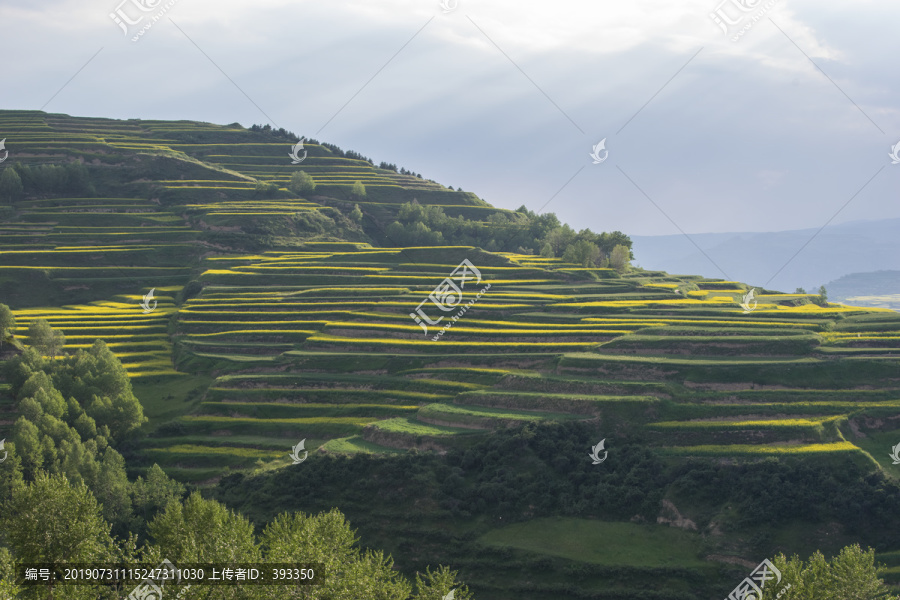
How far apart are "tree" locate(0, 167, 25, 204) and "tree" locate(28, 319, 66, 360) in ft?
190

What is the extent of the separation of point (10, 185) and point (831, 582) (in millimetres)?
125487

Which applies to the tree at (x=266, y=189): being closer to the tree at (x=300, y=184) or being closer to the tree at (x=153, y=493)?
the tree at (x=300, y=184)

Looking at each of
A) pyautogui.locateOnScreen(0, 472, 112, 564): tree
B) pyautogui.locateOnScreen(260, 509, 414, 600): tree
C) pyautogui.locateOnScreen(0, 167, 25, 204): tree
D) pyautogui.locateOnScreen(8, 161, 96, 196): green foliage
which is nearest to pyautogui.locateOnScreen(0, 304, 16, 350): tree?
pyautogui.locateOnScreen(0, 472, 112, 564): tree

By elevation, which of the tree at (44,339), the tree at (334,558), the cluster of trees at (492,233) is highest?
the cluster of trees at (492,233)

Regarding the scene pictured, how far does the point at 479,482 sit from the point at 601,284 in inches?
1617

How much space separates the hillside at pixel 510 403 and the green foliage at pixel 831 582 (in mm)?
8205

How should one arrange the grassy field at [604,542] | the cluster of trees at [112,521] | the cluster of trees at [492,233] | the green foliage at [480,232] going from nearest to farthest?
→ the cluster of trees at [112,521] → the grassy field at [604,542] → the cluster of trees at [492,233] → the green foliage at [480,232]

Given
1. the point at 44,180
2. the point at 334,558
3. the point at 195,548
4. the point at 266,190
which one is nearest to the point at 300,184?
the point at 266,190

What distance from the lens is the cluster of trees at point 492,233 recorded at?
115 metres

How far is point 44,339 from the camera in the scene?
71.8 meters

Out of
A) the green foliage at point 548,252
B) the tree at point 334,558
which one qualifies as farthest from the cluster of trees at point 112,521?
the green foliage at point 548,252

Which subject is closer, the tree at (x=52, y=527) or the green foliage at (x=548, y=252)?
the tree at (x=52, y=527)

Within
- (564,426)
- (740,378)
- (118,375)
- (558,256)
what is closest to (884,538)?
(740,378)

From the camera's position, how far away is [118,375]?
208ft
